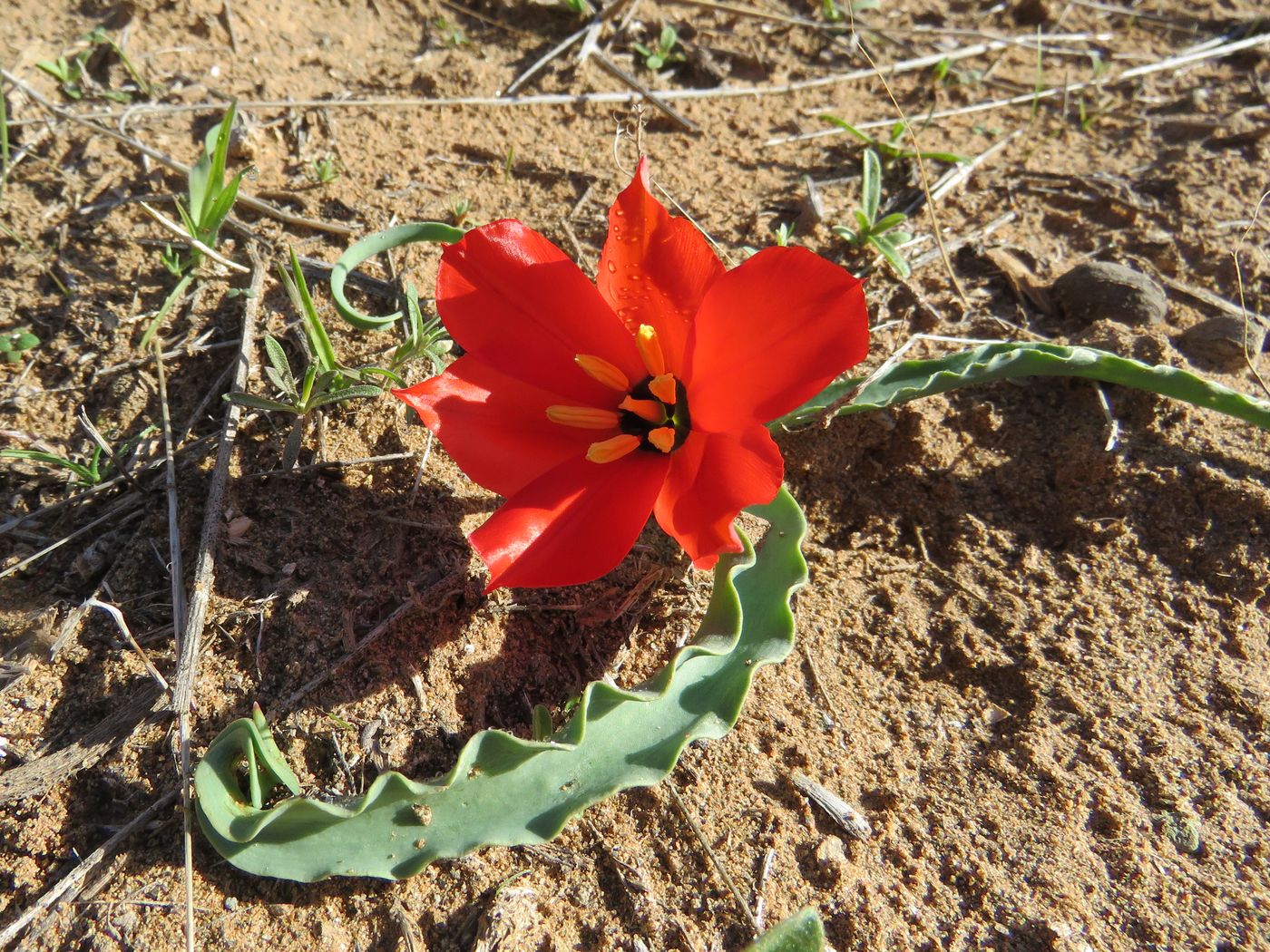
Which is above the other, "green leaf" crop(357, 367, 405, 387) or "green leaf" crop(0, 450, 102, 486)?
"green leaf" crop(357, 367, 405, 387)

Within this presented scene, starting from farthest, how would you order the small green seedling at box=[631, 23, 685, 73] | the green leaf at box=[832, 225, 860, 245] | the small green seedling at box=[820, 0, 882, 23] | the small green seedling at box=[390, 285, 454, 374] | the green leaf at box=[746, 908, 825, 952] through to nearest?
the small green seedling at box=[820, 0, 882, 23] → the small green seedling at box=[631, 23, 685, 73] → the green leaf at box=[832, 225, 860, 245] → the small green seedling at box=[390, 285, 454, 374] → the green leaf at box=[746, 908, 825, 952]

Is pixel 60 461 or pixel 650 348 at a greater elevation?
pixel 650 348

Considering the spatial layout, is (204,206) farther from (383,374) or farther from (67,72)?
(67,72)

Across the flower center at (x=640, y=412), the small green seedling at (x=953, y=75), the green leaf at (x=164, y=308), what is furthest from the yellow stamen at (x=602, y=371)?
the small green seedling at (x=953, y=75)

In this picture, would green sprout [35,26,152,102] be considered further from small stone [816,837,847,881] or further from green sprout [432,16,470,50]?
small stone [816,837,847,881]

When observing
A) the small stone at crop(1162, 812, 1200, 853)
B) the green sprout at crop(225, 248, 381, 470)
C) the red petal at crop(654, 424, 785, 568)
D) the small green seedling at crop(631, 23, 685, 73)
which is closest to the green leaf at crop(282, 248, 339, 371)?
the green sprout at crop(225, 248, 381, 470)

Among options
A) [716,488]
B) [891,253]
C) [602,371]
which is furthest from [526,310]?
[891,253]
